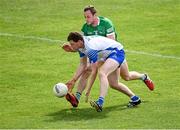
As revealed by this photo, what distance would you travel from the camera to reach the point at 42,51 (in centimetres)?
2330

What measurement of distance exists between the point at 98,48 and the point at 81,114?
147 centimetres

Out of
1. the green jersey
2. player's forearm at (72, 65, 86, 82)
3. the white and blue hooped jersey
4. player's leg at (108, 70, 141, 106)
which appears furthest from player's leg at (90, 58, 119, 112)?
the green jersey

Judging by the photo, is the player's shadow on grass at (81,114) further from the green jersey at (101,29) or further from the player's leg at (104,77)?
the green jersey at (101,29)

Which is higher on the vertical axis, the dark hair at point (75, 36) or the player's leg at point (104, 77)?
the dark hair at point (75, 36)

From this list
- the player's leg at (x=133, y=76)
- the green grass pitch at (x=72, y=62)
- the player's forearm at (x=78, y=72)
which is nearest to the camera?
the green grass pitch at (x=72, y=62)

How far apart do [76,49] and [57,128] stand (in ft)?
6.98

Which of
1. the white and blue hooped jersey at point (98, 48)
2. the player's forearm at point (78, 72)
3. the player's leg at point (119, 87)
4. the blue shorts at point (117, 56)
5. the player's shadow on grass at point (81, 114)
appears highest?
the white and blue hooped jersey at point (98, 48)

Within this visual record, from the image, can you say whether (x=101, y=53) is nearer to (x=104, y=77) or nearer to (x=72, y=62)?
(x=104, y=77)

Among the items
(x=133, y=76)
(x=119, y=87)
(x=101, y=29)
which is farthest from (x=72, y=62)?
(x=119, y=87)

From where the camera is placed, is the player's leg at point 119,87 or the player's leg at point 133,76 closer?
the player's leg at point 119,87

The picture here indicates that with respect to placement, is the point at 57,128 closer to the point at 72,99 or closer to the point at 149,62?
the point at 72,99

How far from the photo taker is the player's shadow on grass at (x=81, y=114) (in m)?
16.0

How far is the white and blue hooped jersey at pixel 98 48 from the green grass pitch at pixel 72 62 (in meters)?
1.22

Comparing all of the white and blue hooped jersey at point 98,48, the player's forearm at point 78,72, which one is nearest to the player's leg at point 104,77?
the white and blue hooped jersey at point 98,48
